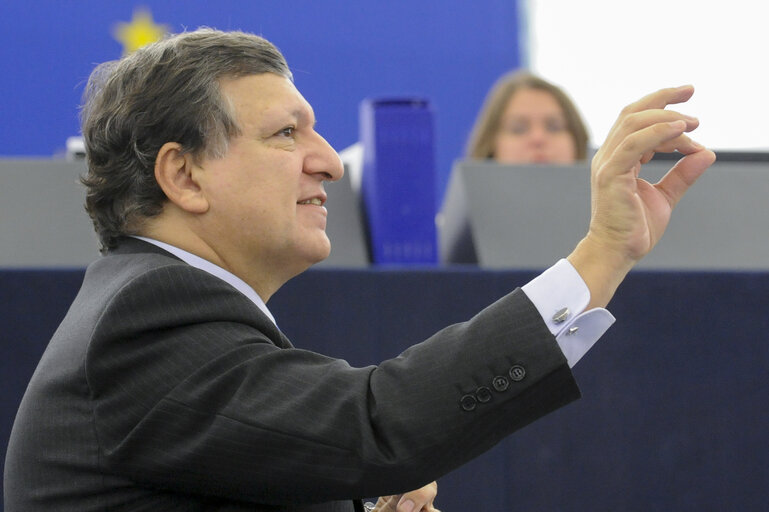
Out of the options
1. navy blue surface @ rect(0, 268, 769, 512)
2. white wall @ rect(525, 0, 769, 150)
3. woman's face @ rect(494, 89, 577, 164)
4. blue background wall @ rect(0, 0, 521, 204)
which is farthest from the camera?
white wall @ rect(525, 0, 769, 150)

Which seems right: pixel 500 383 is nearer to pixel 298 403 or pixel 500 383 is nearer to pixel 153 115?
pixel 298 403

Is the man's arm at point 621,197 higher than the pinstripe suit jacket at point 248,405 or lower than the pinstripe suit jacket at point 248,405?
higher

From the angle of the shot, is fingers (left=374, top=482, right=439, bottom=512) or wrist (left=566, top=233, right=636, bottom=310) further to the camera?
fingers (left=374, top=482, right=439, bottom=512)

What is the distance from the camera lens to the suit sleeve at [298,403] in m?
0.81

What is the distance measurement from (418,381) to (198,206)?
1.06 feet

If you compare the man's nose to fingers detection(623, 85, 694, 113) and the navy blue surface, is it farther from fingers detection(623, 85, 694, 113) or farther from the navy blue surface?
the navy blue surface

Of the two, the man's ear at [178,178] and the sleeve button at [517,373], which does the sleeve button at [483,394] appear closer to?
the sleeve button at [517,373]

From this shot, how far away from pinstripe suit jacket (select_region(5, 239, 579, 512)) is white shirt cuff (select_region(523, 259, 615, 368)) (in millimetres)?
15

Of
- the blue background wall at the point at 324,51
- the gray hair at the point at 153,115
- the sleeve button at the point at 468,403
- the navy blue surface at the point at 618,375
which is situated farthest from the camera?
the blue background wall at the point at 324,51

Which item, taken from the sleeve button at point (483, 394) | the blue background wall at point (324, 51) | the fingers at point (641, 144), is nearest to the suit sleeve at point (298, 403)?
the sleeve button at point (483, 394)

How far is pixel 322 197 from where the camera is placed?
1075mm

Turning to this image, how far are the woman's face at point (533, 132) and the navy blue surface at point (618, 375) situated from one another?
742mm

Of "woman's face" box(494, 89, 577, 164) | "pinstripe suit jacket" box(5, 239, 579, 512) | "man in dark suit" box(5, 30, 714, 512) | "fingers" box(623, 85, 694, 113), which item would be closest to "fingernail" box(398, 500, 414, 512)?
"man in dark suit" box(5, 30, 714, 512)

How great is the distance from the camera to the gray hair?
3.35 feet
